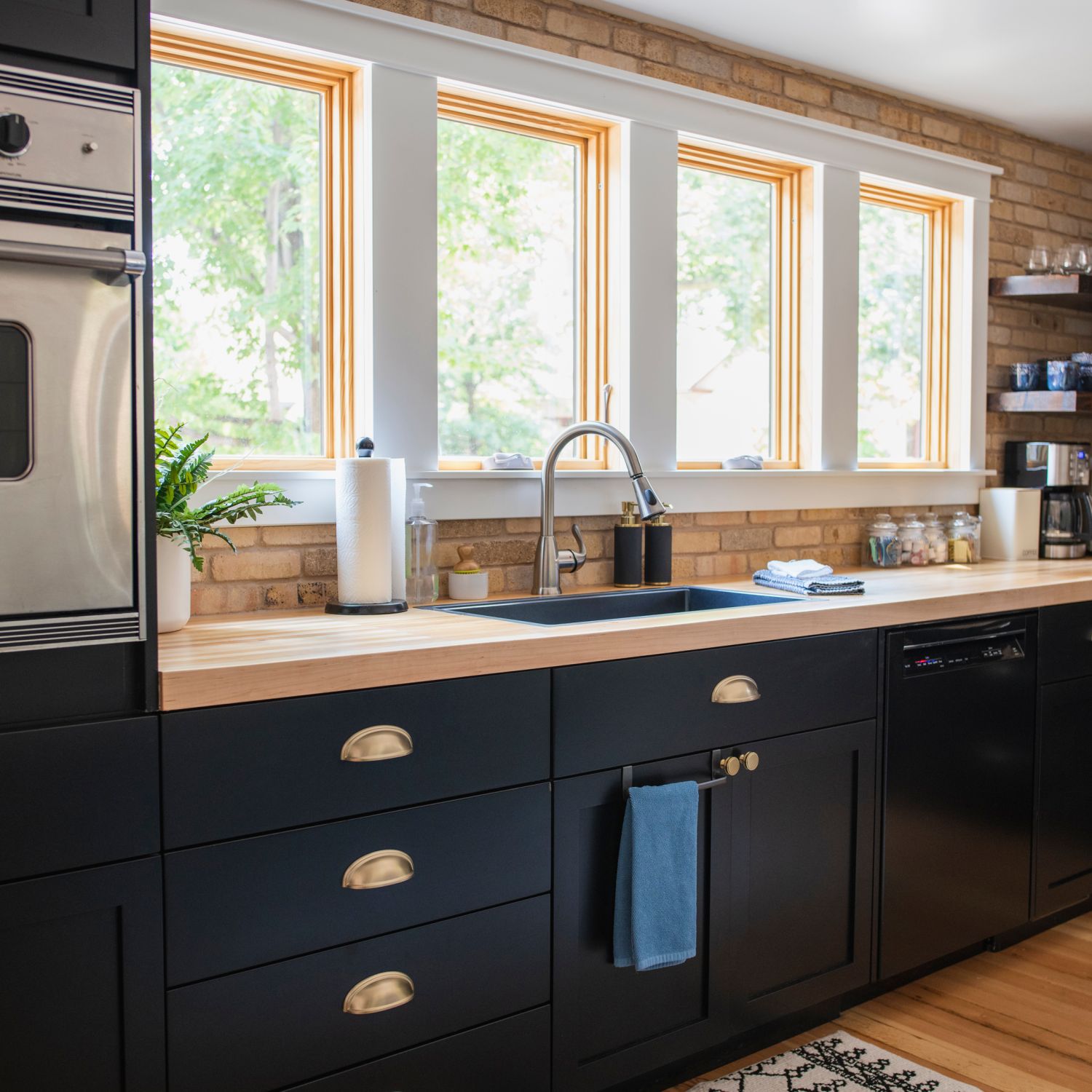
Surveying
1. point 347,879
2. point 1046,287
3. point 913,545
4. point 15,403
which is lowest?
point 347,879

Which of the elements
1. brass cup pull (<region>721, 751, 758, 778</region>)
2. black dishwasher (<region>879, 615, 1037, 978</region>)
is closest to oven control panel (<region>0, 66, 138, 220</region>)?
brass cup pull (<region>721, 751, 758, 778</region>)

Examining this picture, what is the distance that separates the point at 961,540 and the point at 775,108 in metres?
1.45

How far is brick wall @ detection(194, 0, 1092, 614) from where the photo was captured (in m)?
2.38

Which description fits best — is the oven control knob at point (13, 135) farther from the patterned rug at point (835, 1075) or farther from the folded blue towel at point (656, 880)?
the patterned rug at point (835, 1075)

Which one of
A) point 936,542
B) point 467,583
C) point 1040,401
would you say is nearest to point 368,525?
point 467,583

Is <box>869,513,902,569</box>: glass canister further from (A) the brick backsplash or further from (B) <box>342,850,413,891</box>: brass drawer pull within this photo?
(B) <box>342,850,413,891</box>: brass drawer pull

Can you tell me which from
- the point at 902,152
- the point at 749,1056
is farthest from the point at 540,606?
the point at 902,152

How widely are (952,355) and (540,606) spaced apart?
80.1 inches

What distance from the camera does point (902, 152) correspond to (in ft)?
11.5

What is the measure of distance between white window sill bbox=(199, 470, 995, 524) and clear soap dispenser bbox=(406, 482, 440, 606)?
74mm

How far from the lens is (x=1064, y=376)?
383 centimetres

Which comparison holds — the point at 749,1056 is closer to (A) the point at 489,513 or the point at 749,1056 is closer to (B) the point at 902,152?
(A) the point at 489,513

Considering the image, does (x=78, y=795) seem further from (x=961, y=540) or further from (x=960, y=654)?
(x=961, y=540)

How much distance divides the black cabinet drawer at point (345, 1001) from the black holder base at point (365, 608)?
66 centimetres
